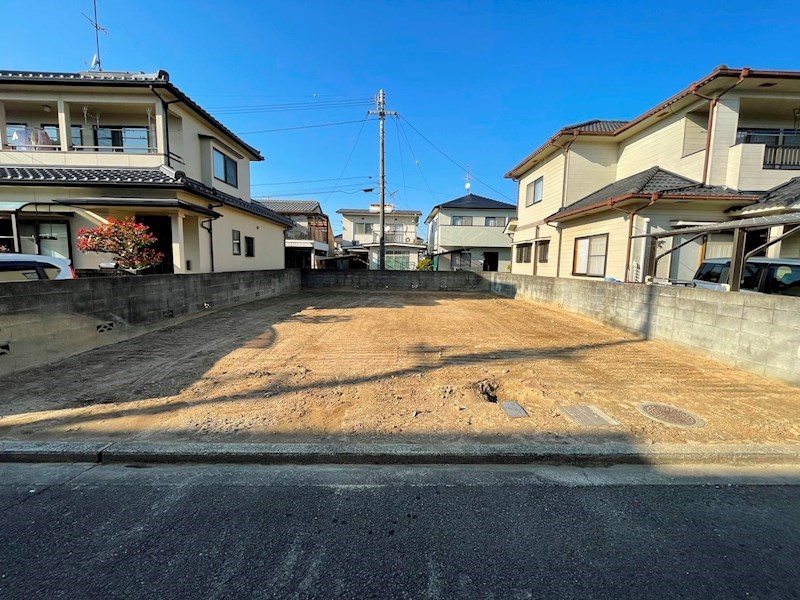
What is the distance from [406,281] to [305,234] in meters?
11.4

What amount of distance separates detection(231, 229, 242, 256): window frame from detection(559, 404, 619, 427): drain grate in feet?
39.7

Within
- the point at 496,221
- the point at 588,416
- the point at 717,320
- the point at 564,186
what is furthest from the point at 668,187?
the point at 496,221

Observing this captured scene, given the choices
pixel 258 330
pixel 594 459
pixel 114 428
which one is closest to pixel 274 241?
pixel 258 330

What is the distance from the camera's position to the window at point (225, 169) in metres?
12.6

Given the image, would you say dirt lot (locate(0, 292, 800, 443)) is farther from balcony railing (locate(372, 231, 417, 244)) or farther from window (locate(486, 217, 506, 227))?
balcony railing (locate(372, 231, 417, 244))

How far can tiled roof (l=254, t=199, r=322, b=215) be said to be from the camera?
28656mm

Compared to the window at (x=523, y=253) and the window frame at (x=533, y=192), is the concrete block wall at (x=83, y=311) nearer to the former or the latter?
the window frame at (x=533, y=192)

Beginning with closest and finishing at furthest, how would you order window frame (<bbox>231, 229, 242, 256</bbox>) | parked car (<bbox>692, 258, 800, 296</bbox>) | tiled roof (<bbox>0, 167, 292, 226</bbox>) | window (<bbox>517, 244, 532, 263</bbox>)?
parked car (<bbox>692, 258, 800, 296</bbox>)
tiled roof (<bbox>0, 167, 292, 226</bbox>)
window frame (<bbox>231, 229, 242, 256</bbox>)
window (<bbox>517, 244, 532, 263</bbox>)

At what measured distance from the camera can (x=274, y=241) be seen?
16625 millimetres

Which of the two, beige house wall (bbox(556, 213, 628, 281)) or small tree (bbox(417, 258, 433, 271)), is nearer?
beige house wall (bbox(556, 213, 628, 281))

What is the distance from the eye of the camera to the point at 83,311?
550 centimetres

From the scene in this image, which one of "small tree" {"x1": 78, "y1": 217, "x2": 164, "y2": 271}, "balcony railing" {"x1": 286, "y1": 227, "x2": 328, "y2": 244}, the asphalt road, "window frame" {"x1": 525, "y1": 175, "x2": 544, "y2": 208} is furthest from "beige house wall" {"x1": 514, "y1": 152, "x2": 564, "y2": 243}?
"balcony railing" {"x1": 286, "y1": 227, "x2": 328, "y2": 244}

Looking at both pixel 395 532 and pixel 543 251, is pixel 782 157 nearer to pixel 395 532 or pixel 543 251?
pixel 543 251

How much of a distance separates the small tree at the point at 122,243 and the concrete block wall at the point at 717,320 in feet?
34.4
